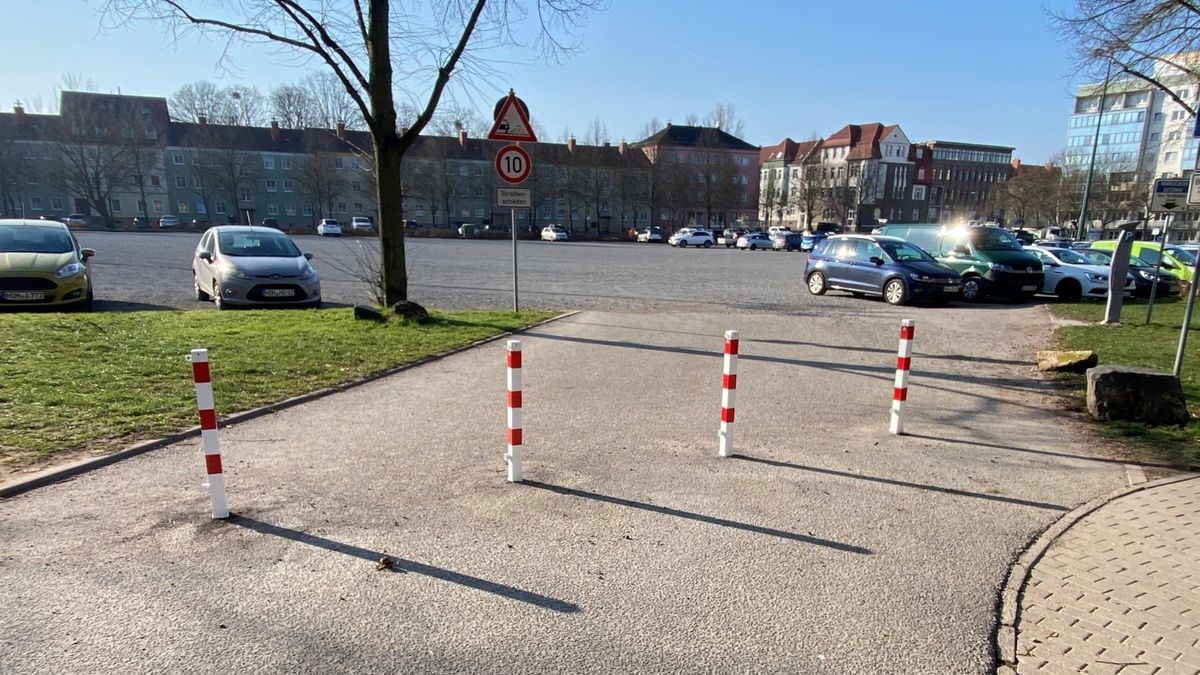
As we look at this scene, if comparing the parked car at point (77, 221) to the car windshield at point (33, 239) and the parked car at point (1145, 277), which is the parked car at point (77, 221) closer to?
the car windshield at point (33, 239)

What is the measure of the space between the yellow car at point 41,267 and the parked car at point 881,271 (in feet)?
55.2

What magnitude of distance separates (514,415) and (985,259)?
16.8 m

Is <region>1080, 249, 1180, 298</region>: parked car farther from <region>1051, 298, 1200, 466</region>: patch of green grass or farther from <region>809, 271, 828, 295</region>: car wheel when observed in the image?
<region>809, 271, 828, 295</region>: car wheel

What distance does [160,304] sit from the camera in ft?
42.8

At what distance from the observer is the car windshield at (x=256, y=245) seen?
12.8 meters

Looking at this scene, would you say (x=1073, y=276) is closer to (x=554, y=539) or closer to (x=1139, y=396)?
(x=1139, y=396)

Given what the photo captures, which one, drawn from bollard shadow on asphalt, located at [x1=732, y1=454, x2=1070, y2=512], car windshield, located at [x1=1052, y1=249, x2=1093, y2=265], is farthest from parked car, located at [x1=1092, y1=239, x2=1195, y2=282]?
bollard shadow on asphalt, located at [x1=732, y1=454, x2=1070, y2=512]

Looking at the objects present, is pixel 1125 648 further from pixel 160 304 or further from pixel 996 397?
pixel 160 304

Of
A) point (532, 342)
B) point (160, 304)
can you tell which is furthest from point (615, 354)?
point (160, 304)

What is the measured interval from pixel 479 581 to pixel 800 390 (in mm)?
5043

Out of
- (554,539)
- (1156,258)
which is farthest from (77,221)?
(1156,258)

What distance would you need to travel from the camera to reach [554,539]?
3.62m

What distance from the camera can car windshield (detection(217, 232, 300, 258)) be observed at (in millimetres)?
12828

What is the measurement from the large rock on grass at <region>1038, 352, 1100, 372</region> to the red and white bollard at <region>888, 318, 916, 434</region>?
3987 millimetres
